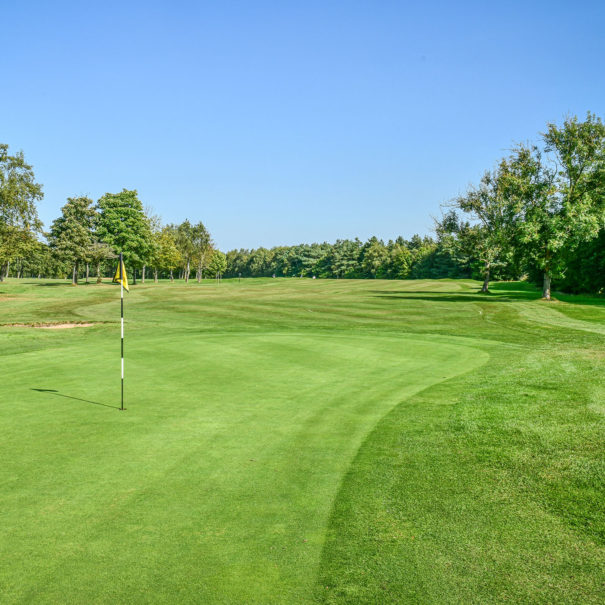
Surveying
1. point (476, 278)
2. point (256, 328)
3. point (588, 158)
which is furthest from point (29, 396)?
point (476, 278)

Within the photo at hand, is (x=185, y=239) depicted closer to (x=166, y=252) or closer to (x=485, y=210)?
(x=166, y=252)

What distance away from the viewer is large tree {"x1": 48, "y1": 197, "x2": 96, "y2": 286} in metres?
78.4

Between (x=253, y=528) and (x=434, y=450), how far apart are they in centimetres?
374

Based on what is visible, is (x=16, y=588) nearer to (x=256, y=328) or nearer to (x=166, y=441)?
(x=166, y=441)

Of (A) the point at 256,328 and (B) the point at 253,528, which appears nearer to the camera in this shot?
(B) the point at 253,528

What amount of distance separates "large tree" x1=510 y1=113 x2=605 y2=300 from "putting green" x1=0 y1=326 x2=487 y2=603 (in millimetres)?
32858

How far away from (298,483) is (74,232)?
8225 cm

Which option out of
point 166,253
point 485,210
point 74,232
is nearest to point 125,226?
point 74,232

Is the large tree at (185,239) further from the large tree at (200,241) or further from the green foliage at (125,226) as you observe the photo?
the green foliage at (125,226)

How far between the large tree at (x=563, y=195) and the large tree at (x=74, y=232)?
65.2 m

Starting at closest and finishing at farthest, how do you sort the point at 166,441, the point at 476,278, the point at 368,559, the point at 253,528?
the point at 368,559 < the point at 253,528 < the point at 166,441 < the point at 476,278

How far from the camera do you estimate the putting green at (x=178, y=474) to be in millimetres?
4504

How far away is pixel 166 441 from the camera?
783cm

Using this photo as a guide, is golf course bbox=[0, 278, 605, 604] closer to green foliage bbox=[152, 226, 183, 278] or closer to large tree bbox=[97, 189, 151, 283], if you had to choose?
large tree bbox=[97, 189, 151, 283]
